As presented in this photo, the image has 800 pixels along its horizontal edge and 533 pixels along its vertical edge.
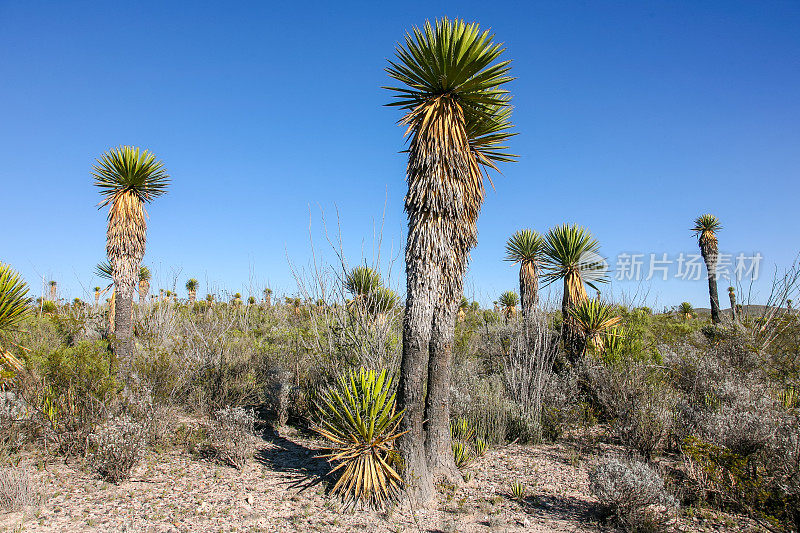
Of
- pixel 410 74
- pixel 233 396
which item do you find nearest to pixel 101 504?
pixel 233 396

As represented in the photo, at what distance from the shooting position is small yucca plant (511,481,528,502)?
6.07 m

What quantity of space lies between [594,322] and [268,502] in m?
8.04

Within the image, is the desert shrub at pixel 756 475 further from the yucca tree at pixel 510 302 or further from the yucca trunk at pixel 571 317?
the yucca tree at pixel 510 302

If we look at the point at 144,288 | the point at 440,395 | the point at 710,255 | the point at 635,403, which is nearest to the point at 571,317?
the point at 635,403

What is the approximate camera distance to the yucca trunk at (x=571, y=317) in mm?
10453

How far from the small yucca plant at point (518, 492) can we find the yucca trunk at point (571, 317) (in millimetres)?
4998

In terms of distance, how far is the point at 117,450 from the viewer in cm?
627

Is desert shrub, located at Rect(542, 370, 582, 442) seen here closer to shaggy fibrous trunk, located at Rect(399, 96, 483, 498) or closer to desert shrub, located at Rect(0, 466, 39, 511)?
shaggy fibrous trunk, located at Rect(399, 96, 483, 498)

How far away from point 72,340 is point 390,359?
38.6ft

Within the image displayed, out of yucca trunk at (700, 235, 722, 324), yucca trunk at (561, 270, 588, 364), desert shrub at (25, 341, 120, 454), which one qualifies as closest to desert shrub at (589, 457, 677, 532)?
yucca trunk at (561, 270, 588, 364)

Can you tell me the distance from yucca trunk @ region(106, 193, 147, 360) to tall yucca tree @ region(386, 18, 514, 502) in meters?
8.63

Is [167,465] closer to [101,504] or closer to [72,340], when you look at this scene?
[101,504]

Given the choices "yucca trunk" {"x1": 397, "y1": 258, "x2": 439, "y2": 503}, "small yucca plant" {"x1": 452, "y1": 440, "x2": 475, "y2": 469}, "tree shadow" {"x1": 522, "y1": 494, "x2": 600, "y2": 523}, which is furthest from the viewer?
"small yucca plant" {"x1": 452, "y1": 440, "x2": 475, "y2": 469}

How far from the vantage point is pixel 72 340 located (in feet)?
44.7
